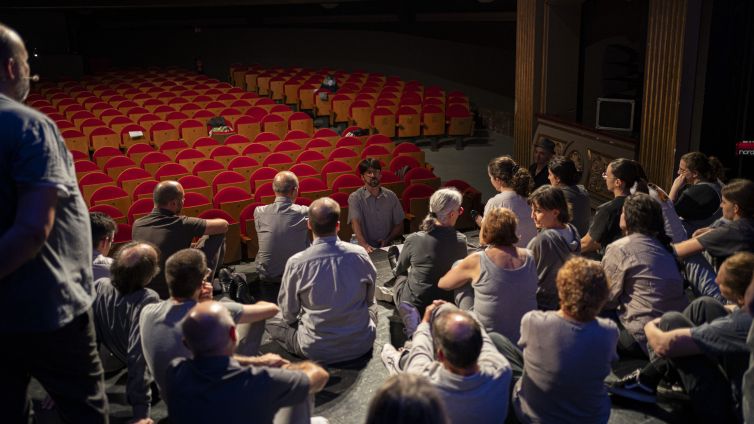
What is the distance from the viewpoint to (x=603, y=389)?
281 cm

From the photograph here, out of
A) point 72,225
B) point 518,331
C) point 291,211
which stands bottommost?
point 518,331

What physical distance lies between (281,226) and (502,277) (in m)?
1.98

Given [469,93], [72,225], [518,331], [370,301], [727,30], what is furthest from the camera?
[469,93]

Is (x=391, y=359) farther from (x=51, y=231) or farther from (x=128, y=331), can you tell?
(x=51, y=231)

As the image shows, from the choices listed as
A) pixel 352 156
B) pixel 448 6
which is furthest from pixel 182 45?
pixel 352 156

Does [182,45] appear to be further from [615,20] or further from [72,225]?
[72,225]

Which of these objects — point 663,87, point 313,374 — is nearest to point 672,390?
point 313,374

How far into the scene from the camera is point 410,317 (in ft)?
12.2

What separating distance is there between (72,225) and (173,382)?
702 mm

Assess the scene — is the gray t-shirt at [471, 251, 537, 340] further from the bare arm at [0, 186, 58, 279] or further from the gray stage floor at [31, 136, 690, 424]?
the bare arm at [0, 186, 58, 279]

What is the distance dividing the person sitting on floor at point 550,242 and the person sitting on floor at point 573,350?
105cm

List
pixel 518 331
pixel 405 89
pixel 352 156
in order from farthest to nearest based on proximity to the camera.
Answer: pixel 405 89, pixel 352 156, pixel 518 331

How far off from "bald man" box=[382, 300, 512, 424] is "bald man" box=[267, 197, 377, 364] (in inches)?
44.6

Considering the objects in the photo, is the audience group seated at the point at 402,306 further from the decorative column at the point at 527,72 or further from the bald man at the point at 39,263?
the decorative column at the point at 527,72
